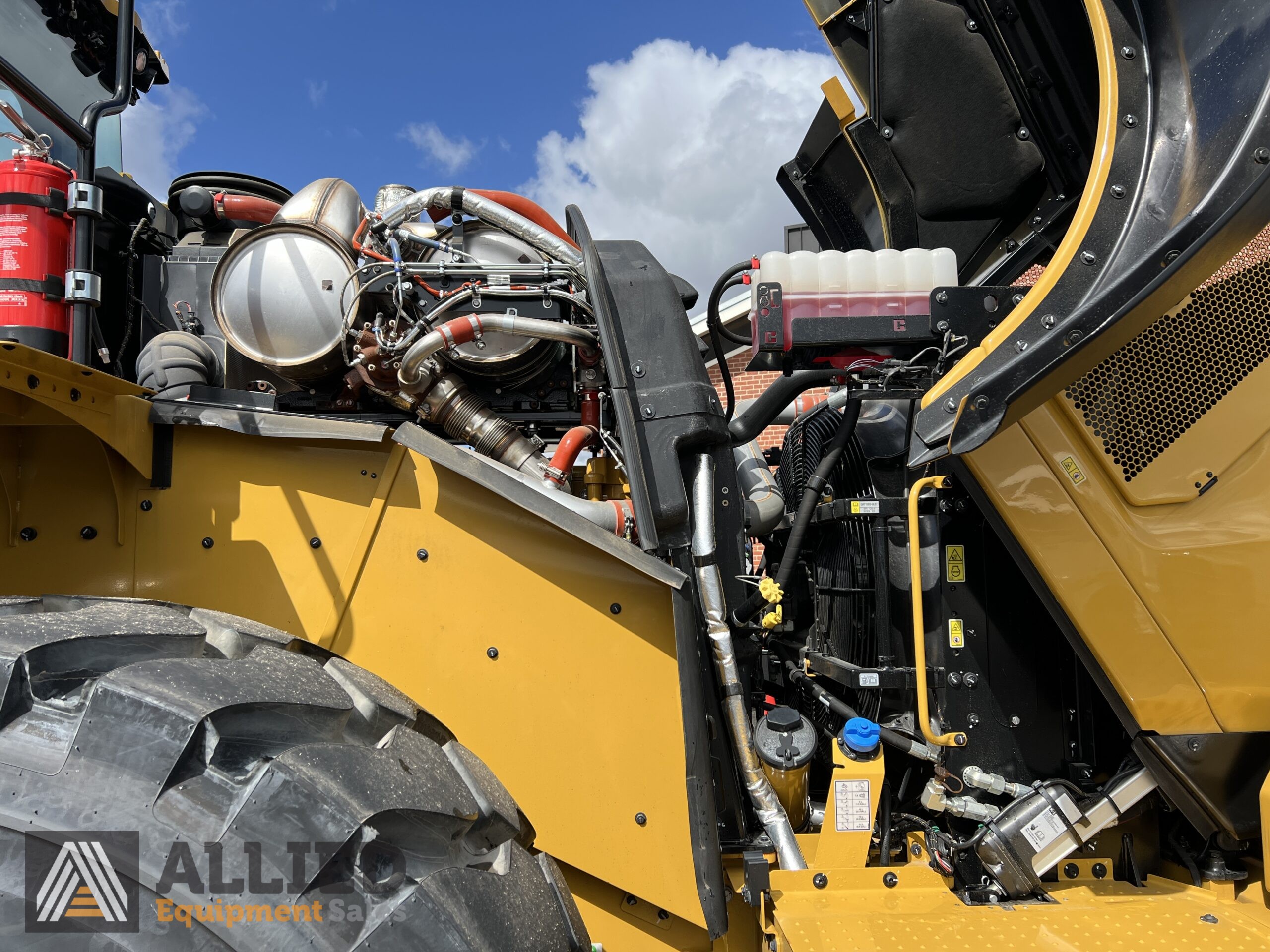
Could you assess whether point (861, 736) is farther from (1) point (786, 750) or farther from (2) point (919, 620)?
(2) point (919, 620)

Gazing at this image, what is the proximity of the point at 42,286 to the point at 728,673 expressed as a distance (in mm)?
1873

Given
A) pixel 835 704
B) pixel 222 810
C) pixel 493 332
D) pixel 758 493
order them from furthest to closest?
1. pixel 758 493
2. pixel 835 704
3. pixel 493 332
4. pixel 222 810

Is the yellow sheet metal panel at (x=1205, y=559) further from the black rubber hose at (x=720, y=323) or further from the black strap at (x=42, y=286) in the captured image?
the black strap at (x=42, y=286)

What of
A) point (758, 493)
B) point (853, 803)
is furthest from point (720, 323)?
Answer: point (853, 803)

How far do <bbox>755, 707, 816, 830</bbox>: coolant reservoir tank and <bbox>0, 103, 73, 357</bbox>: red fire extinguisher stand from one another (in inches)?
77.2

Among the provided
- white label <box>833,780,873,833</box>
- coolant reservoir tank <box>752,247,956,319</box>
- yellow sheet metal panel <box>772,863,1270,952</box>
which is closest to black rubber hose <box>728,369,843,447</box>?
coolant reservoir tank <box>752,247,956,319</box>

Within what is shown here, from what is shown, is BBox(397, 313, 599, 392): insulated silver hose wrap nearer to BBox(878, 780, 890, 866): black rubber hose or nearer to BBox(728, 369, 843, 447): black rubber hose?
BBox(728, 369, 843, 447): black rubber hose

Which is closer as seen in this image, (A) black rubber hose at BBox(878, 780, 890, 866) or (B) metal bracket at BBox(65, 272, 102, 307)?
(B) metal bracket at BBox(65, 272, 102, 307)

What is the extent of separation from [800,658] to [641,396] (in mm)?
1304

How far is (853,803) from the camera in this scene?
2.09 metres

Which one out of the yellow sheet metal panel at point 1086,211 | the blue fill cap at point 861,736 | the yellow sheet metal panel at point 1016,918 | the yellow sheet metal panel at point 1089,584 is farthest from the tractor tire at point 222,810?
the yellow sheet metal panel at point 1089,584

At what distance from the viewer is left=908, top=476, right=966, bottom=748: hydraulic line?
2.05 m

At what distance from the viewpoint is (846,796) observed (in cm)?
208

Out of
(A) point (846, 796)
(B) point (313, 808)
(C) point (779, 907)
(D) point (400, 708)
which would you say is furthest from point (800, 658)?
(B) point (313, 808)
